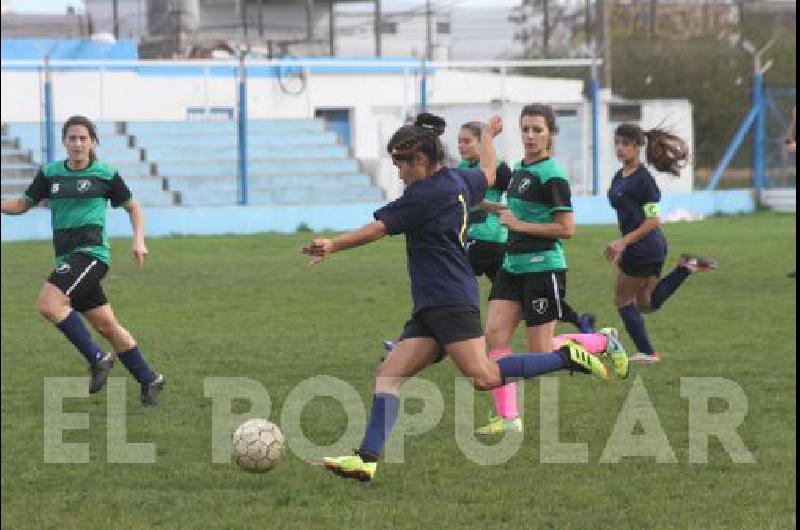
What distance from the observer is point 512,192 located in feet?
31.5

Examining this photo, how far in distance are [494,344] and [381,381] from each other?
2.17 metres

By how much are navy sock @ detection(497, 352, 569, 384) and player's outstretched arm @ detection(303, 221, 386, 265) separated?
4.93ft

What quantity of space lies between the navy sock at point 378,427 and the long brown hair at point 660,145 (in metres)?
3.85

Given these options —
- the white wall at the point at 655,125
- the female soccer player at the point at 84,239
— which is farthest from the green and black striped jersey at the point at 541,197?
the white wall at the point at 655,125

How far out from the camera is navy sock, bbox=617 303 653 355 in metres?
13.7

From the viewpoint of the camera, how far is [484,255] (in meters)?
12.6

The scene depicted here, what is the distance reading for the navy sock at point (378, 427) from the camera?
813 cm

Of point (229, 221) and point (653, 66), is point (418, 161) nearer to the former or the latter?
point (229, 221)

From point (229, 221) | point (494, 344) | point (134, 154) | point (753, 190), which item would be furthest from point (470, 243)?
point (753, 190)

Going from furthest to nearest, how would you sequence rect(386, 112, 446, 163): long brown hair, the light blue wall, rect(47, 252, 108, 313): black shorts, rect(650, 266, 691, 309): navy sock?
the light blue wall → rect(650, 266, 691, 309): navy sock → rect(47, 252, 108, 313): black shorts → rect(386, 112, 446, 163): long brown hair

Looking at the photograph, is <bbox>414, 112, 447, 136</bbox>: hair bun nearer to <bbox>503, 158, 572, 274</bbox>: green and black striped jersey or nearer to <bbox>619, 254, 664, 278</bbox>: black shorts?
<bbox>503, 158, 572, 274</bbox>: green and black striped jersey

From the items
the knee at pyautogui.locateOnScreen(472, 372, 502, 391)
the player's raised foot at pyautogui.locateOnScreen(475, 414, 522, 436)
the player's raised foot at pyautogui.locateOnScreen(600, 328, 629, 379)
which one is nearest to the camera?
the knee at pyautogui.locateOnScreen(472, 372, 502, 391)

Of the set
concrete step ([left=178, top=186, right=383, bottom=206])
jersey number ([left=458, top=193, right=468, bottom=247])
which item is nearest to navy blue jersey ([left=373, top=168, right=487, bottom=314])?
jersey number ([left=458, top=193, right=468, bottom=247])

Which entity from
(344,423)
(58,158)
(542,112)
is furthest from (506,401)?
(58,158)
